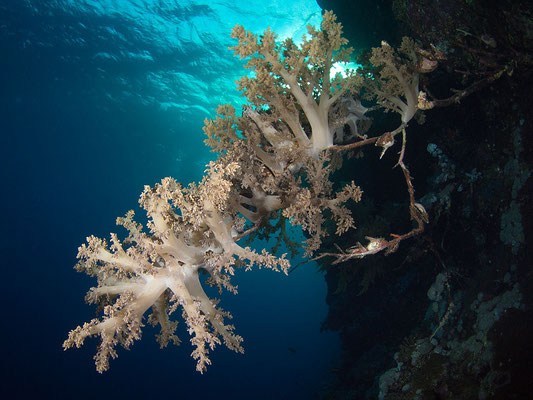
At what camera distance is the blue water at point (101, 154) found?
1858 cm

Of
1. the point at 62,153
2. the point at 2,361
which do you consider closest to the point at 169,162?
the point at 62,153

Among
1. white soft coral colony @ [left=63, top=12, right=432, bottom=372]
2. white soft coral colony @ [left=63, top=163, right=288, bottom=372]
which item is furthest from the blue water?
white soft coral colony @ [left=63, top=163, right=288, bottom=372]

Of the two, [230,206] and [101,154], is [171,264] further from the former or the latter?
[101,154]

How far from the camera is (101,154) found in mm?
39438

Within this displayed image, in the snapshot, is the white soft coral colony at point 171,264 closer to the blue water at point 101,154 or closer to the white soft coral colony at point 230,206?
the white soft coral colony at point 230,206

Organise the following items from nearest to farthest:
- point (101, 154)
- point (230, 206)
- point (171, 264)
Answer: point (171, 264), point (230, 206), point (101, 154)

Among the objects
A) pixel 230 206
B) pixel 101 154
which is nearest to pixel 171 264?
pixel 230 206

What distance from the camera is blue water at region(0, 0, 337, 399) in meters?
18.6

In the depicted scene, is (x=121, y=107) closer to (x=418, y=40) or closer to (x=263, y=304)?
(x=418, y=40)

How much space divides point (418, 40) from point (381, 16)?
14.2 feet

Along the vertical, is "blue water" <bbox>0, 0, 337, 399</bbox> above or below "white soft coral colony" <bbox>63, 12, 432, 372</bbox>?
above

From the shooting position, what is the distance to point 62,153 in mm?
36500

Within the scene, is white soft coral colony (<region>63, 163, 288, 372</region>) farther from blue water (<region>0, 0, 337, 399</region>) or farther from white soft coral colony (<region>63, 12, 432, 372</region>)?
blue water (<region>0, 0, 337, 399</region>)

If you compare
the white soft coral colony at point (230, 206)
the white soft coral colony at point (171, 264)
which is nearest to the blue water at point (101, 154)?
the white soft coral colony at point (230, 206)
